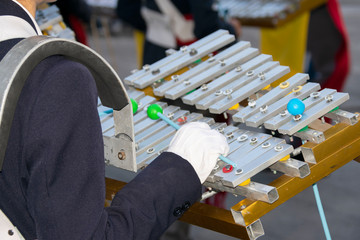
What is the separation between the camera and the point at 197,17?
4.28 meters

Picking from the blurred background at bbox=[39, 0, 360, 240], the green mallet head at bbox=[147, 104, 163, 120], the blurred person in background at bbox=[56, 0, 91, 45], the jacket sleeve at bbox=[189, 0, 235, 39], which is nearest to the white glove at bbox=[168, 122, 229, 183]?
the green mallet head at bbox=[147, 104, 163, 120]

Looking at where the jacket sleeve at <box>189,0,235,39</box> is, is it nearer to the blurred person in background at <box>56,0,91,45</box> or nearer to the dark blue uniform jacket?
the blurred person in background at <box>56,0,91,45</box>

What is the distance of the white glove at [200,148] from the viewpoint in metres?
1.93

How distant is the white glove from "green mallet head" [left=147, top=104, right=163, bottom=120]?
1.37 ft

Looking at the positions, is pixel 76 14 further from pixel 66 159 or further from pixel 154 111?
pixel 66 159

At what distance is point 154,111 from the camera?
7.86 feet

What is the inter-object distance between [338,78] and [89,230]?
3750 millimetres

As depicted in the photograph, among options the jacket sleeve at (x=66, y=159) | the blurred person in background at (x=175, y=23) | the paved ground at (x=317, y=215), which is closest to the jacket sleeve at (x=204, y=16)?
the blurred person in background at (x=175, y=23)

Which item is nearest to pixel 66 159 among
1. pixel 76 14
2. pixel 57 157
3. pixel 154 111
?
pixel 57 157

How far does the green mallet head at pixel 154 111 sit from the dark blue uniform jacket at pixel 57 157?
679 mm

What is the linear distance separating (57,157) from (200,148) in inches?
18.6

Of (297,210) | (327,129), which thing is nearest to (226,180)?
(327,129)

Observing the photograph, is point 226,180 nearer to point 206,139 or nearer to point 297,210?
point 206,139

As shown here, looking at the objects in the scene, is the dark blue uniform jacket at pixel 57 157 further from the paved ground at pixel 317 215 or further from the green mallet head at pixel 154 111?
the paved ground at pixel 317 215
